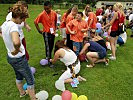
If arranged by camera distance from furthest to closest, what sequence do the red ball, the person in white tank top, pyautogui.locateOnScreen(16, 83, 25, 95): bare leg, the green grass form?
1. the red ball
2. the person in white tank top
3. the green grass
4. pyautogui.locateOnScreen(16, 83, 25, 95): bare leg

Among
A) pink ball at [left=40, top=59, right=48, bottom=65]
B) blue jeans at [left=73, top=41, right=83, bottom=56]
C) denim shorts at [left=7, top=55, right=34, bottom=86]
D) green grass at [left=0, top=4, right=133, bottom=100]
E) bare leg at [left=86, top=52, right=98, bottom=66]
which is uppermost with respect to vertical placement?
denim shorts at [left=7, top=55, right=34, bottom=86]

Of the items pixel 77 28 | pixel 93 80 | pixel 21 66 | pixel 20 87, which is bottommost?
pixel 93 80

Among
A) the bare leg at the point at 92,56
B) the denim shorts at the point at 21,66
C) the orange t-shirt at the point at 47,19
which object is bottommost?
the bare leg at the point at 92,56

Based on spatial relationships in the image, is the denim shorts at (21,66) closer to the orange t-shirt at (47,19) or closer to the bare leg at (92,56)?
the orange t-shirt at (47,19)

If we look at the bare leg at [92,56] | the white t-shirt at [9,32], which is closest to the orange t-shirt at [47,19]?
the bare leg at [92,56]

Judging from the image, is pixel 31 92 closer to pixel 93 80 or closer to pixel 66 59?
pixel 66 59

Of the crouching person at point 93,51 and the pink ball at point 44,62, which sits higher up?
the crouching person at point 93,51

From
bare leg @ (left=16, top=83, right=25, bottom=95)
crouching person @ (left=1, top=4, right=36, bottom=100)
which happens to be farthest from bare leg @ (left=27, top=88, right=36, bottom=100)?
bare leg @ (left=16, top=83, right=25, bottom=95)

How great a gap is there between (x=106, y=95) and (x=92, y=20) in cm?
349

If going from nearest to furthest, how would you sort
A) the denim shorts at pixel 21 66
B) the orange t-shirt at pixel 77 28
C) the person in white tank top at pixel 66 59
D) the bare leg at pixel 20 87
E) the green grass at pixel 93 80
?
the denim shorts at pixel 21 66 < the bare leg at pixel 20 87 < the green grass at pixel 93 80 < the person in white tank top at pixel 66 59 < the orange t-shirt at pixel 77 28

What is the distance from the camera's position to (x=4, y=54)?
22.7ft

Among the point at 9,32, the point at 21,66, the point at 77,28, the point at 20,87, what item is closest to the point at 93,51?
the point at 77,28

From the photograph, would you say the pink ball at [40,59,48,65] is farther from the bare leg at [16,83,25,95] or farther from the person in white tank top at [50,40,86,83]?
the bare leg at [16,83,25,95]

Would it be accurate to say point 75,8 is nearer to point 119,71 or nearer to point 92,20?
point 92,20
